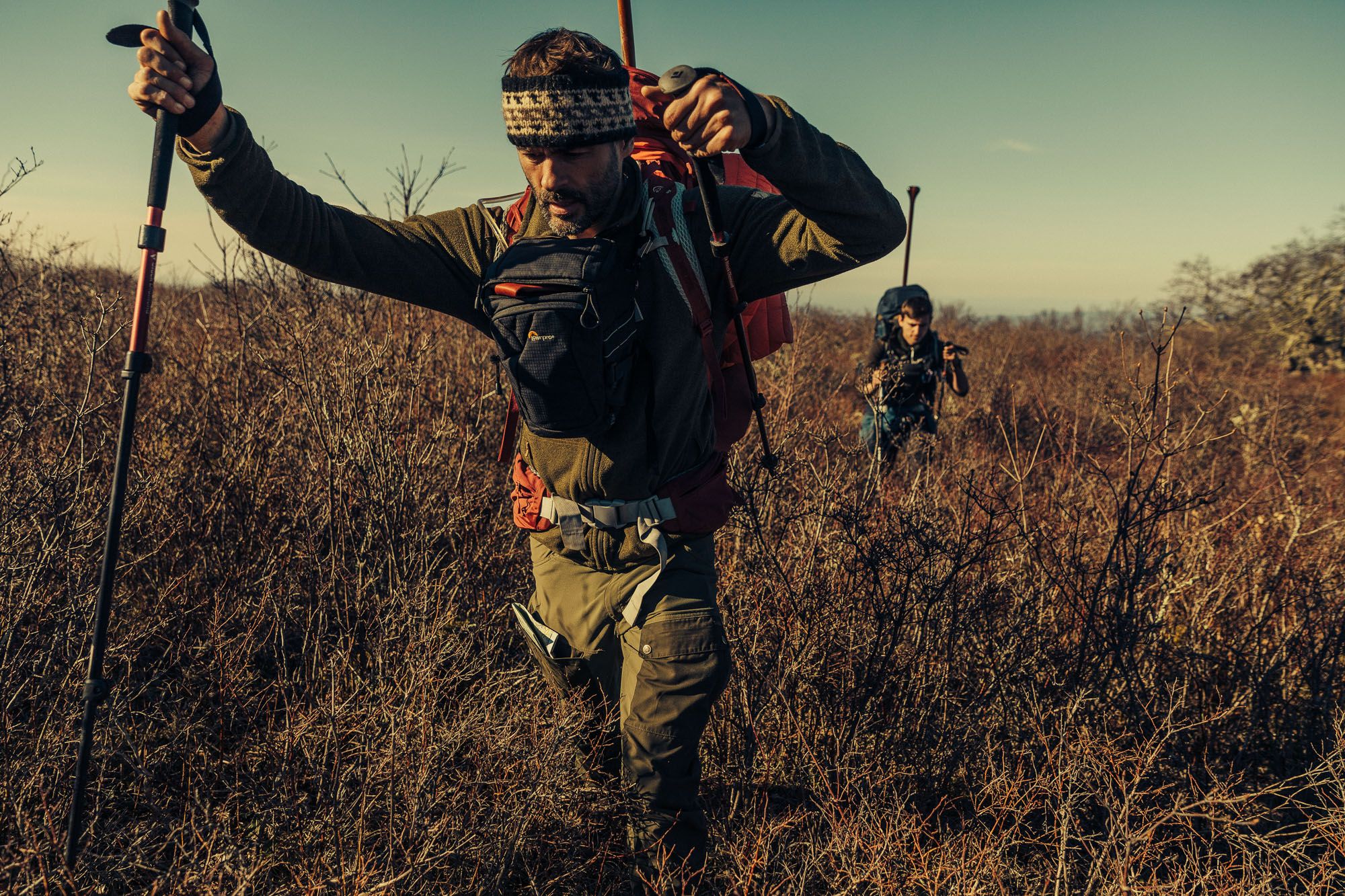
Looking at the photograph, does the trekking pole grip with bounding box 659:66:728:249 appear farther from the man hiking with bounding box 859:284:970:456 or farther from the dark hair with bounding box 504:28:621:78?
the man hiking with bounding box 859:284:970:456

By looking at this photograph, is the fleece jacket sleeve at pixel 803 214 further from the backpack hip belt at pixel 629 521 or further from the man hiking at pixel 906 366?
the man hiking at pixel 906 366

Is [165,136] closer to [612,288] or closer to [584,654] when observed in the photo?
[612,288]

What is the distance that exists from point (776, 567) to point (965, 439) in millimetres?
4896

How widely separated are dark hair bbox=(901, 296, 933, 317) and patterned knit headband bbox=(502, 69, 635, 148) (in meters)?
4.45

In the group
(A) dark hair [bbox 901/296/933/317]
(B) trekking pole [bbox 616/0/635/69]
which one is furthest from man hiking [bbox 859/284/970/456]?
(B) trekking pole [bbox 616/0/635/69]

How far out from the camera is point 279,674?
8.70 ft

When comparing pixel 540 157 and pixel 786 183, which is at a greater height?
pixel 540 157

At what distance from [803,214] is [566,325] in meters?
0.57

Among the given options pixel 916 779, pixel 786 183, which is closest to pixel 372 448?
pixel 786 183

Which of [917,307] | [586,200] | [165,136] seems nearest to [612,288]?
[586,200]

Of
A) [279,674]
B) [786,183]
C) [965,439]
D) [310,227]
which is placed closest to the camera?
[786,183]

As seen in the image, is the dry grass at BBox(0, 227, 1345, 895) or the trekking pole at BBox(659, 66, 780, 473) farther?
the dry grass at BBox(0, 227, 1345, 895)

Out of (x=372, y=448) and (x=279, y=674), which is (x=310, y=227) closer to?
(x=372, y=448)

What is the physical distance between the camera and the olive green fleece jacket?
169 centimetres
